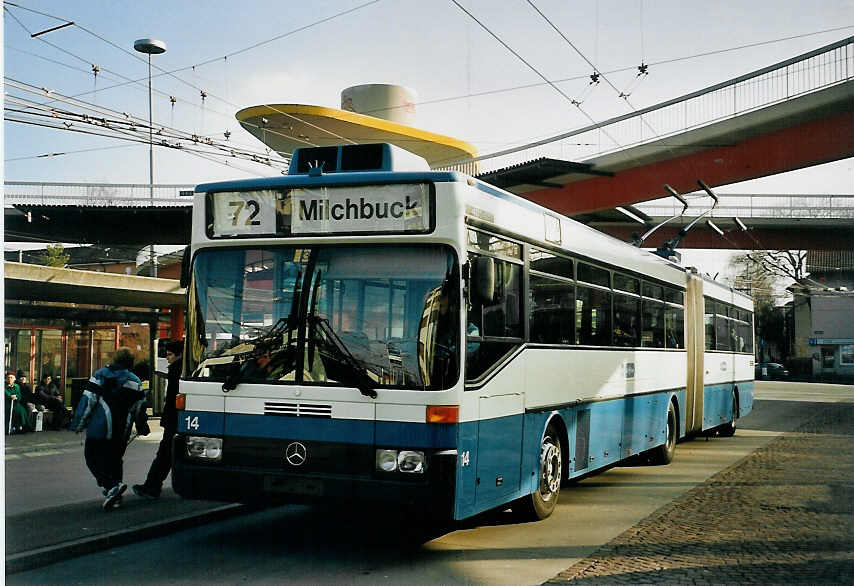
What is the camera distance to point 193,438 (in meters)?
7.68

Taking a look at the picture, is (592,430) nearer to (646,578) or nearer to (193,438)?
(646,578)

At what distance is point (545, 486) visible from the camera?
30.6ft

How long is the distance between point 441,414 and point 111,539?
314 centimetres

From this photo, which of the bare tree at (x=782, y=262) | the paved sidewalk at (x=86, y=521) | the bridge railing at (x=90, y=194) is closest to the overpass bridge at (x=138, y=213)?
the bridge railing at (x=90, y=194)

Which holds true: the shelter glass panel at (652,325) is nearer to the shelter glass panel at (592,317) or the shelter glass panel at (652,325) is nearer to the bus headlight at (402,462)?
the shelter glass panel at (592,317)

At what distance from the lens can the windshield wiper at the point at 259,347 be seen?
7.39 m

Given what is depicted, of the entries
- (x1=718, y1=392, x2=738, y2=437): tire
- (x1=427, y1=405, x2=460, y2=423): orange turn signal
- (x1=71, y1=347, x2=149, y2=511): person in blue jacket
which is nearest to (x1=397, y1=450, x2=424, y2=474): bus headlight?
(x1=427, y1=405, x2=460, y2=423): orange turn signal

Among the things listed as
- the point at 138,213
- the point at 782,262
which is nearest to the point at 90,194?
the point at 138,213

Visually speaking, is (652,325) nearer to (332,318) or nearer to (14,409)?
(332,318)

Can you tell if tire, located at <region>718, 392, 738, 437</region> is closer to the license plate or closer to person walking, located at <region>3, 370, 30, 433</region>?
person walking, located at <region>3, 370, 30, 433</region>

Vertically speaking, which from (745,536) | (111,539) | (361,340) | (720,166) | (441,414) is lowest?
(745,536)

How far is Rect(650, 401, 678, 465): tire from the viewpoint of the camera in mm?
14664

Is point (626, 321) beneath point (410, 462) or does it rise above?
above

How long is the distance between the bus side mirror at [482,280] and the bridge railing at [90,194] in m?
18.4
